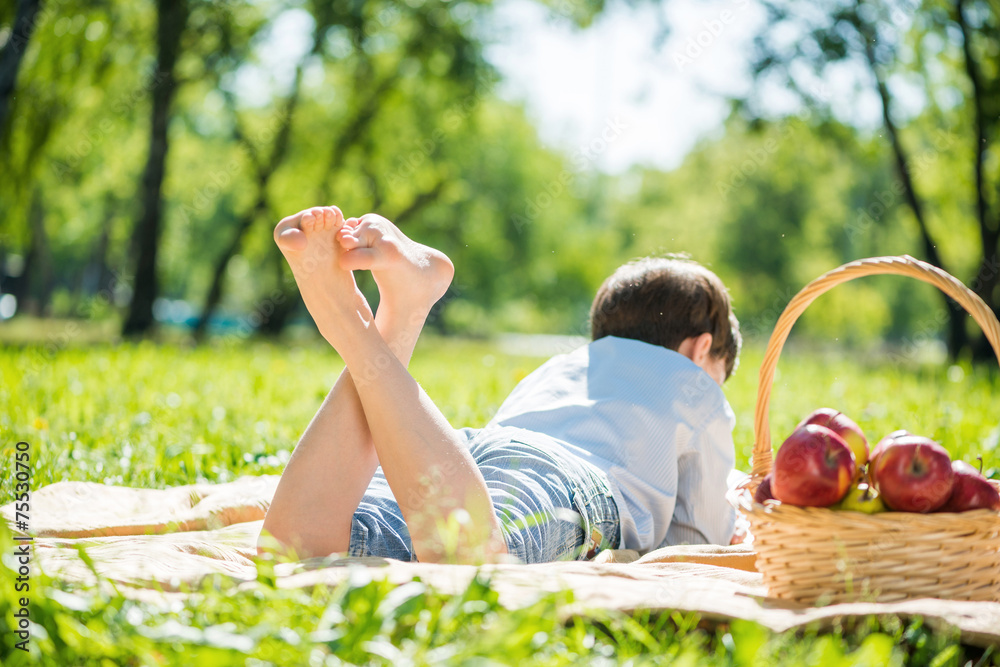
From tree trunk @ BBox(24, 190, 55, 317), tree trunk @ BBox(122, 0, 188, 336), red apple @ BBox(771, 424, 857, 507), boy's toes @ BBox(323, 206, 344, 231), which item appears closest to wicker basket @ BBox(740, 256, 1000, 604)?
red apple @ BBox(771, 424, 857, 507)

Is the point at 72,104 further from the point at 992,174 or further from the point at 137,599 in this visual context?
the point at 992,174

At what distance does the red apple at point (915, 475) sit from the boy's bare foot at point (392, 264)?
132cm

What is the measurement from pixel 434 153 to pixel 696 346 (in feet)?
55.6

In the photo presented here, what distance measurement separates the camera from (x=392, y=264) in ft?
7.79

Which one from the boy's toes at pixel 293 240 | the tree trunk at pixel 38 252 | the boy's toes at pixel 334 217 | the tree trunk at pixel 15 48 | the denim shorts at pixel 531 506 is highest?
the tree trunk at pixel 15 48

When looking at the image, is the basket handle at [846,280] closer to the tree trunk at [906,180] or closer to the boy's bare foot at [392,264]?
the boy's bare foot at [392,264]

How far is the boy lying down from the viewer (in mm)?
2037

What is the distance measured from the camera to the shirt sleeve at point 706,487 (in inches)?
103

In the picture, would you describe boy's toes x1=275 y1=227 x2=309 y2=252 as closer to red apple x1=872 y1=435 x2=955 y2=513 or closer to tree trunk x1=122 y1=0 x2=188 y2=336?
red apple x1=872 y1=435 x2=955 y2=513

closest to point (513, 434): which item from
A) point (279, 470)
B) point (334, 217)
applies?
point (334, 217)

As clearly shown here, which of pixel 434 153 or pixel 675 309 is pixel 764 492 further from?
pixel 434 153

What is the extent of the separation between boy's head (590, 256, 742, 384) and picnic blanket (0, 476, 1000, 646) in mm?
726

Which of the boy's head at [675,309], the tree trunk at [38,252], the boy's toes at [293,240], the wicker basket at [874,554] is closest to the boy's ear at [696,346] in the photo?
the boy's head at [675,309]

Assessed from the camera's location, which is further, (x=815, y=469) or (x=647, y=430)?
(x=647, y=430)
